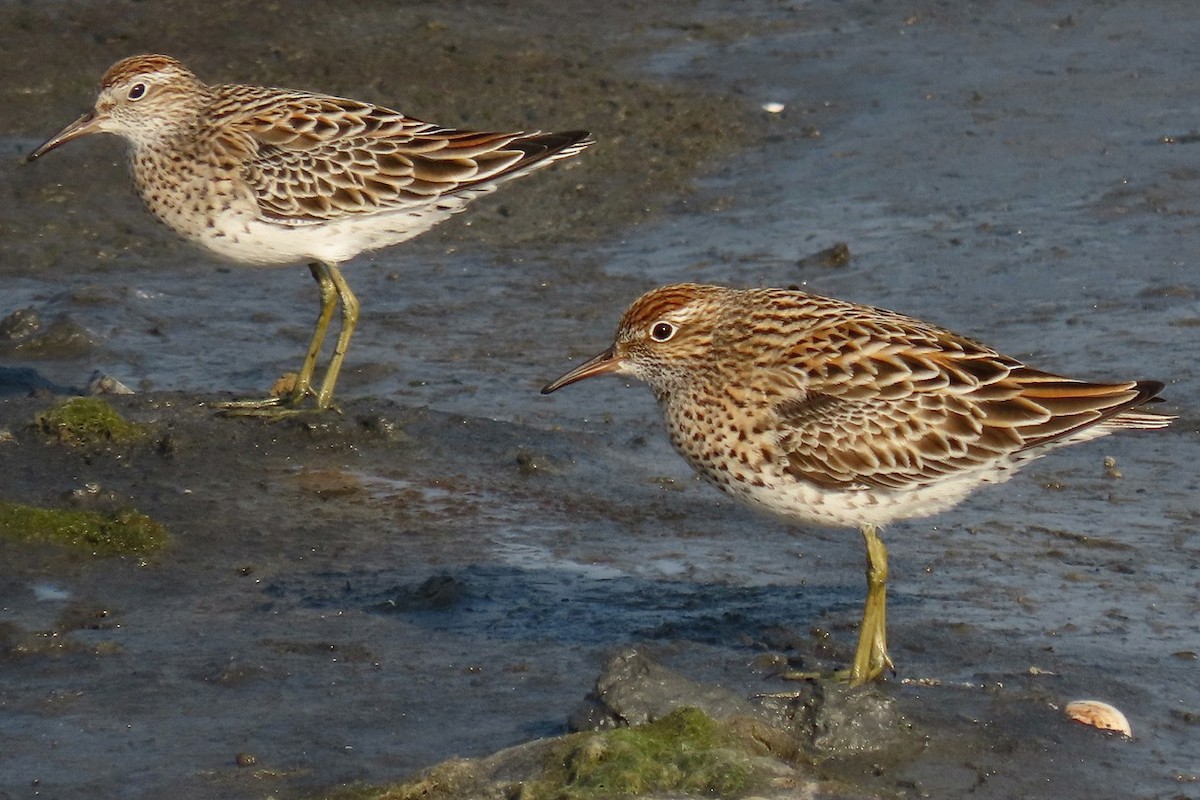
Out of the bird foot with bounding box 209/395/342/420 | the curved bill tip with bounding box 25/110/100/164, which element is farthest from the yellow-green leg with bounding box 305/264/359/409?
the curved bill tip with bounding box 25/110/100/164

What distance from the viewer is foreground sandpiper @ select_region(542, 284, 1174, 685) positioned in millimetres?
7789

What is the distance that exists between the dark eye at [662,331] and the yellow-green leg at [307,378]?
3.07 meters

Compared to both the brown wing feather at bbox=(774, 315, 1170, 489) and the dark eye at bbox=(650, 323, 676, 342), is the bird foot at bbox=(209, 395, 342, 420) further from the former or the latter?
the brown wing feather at bbox=(774, 315, 1170, 489)

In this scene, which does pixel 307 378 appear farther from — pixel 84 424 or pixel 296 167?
pixel 84 424

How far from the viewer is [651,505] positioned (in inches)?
392

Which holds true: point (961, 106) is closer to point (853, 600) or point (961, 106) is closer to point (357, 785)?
point (853, 600)

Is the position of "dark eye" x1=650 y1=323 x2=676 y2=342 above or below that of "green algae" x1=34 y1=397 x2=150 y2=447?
above

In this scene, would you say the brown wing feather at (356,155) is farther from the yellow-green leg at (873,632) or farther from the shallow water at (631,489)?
the yellow-green leg at (873,632)

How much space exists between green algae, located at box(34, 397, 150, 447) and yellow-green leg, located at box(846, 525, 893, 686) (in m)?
4.32

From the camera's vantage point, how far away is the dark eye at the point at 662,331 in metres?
8.27

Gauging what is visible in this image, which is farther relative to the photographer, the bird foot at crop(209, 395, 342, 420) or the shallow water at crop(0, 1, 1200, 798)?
the bird foot at crop(209, 395, 342, 420)

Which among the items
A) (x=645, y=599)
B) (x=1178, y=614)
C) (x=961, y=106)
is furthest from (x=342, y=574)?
(x=961, y=106)

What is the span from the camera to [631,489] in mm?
10148

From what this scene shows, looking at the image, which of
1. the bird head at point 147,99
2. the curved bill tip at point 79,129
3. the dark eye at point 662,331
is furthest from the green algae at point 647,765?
the curved bill tip at point 79,129
